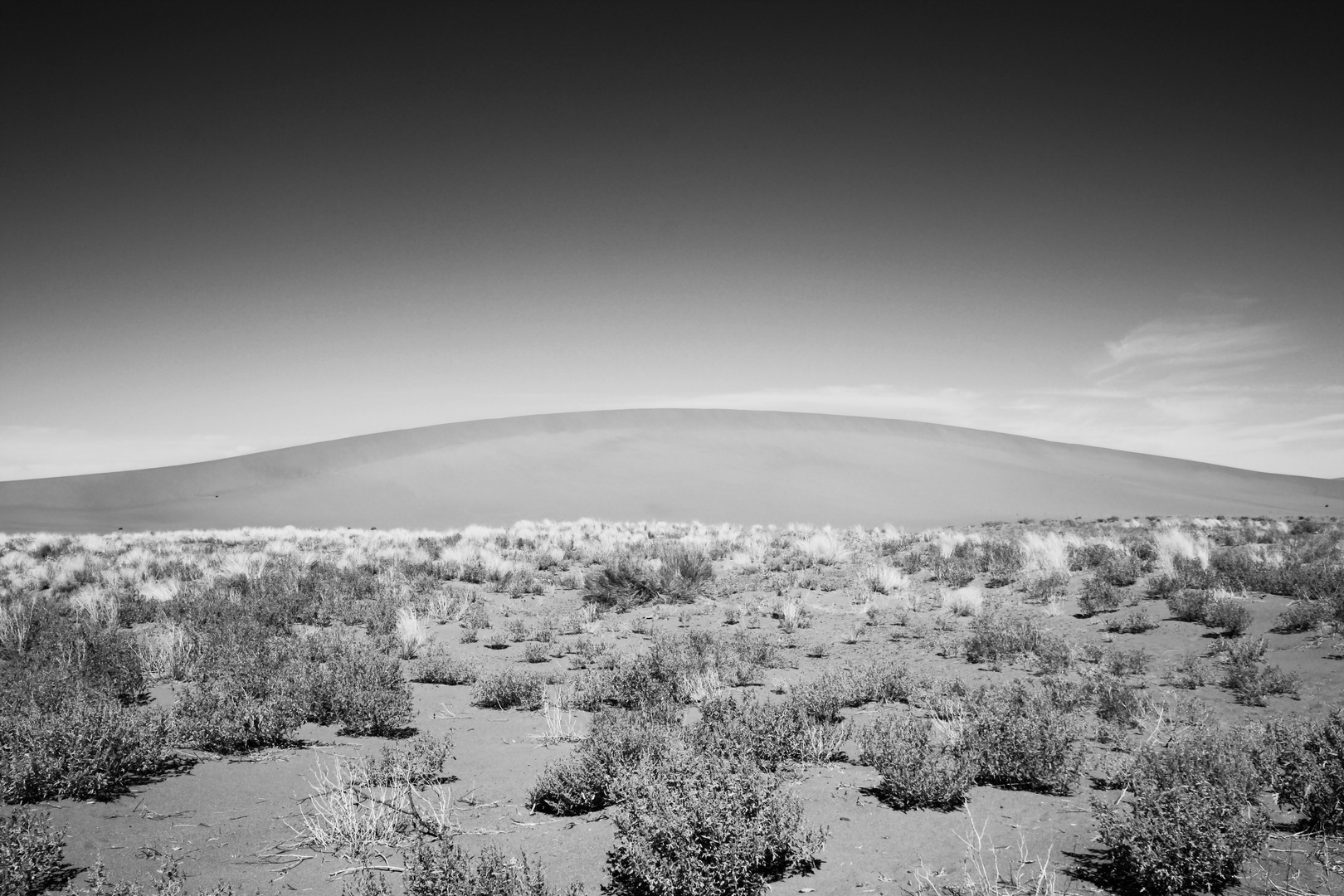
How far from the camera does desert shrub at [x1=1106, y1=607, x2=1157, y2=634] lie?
9.73m

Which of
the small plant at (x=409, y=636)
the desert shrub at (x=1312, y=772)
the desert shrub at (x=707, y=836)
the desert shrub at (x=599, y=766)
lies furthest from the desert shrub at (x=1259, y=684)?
the small plant at (x=409, y=636)

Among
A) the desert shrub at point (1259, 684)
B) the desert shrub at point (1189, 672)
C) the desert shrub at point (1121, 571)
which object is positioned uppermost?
the desert shrub at point (1121, 571)

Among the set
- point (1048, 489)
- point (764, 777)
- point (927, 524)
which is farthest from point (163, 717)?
point (1048, 489)

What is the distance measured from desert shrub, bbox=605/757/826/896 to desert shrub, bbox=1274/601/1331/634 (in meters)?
8.75

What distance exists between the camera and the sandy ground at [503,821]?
12.5ft

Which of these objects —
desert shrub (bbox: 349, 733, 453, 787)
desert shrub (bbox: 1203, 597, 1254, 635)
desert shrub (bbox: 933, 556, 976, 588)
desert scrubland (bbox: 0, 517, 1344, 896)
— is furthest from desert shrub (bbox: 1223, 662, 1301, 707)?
desert shrub (bbox: 349, 733, 453, 787)

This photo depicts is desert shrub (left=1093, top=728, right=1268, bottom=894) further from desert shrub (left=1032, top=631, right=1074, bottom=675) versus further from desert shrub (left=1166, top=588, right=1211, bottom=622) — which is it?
desert shrub (left=1166, top=588, right=1211, bottom=622)

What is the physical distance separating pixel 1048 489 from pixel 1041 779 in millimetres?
55979

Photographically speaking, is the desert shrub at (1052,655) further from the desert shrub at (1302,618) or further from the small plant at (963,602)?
the desert shrub at (1302,618)

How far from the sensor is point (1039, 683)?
7.70m

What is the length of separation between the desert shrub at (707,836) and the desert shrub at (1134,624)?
806 centimetres

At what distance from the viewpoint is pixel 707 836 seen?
11.6ft

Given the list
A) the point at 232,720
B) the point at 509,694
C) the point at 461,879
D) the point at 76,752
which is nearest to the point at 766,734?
the point at 461,879

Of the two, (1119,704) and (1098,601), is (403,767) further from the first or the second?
(1098,601)
